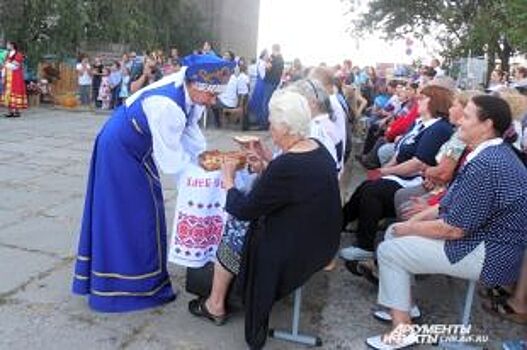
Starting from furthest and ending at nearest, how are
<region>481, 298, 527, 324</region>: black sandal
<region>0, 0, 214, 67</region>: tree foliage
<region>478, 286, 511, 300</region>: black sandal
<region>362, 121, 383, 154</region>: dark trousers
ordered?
1. <region>0, 0, 214, 67</region>: tree foliage
2. <region>362, 121, 383, 154</region>: dark trousers
3. <region>478, 286, 511, 300</region>: black sandal
4. <region>481, 298, 527, 324</region>: black sandal

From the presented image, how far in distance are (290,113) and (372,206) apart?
169cm

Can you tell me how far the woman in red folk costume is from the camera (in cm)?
1428

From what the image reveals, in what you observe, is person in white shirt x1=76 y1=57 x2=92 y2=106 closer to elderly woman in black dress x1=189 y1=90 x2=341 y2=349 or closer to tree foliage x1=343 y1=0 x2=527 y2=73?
tree foliage x1=343 y1=0 x2=527 y2=73

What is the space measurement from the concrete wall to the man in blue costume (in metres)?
32.1

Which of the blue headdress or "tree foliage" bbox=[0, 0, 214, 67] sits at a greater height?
"tree foliage" bbox=[0, 0, 214, 67]

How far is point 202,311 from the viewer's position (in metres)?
4.26

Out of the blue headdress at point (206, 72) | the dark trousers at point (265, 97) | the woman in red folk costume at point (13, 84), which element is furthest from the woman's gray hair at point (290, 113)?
the woman in red folk costume at point (13, 84)

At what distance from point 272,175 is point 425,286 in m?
2.04

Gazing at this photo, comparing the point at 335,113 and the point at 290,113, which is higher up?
the point at 290,113

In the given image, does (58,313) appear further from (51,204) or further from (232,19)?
(232,19)

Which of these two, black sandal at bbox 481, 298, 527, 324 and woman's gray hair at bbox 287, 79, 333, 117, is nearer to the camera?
black sandal at bbox 481, 298, 527, 324

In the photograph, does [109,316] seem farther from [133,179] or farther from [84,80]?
[84,80]

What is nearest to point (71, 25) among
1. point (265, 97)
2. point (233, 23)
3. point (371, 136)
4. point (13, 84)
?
point (13, 84)

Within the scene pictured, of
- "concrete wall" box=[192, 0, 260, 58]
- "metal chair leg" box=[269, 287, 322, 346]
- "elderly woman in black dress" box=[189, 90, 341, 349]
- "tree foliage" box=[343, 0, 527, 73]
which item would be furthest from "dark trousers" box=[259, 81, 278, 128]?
"concrete wall" box=[192, 0, 260, 58]
